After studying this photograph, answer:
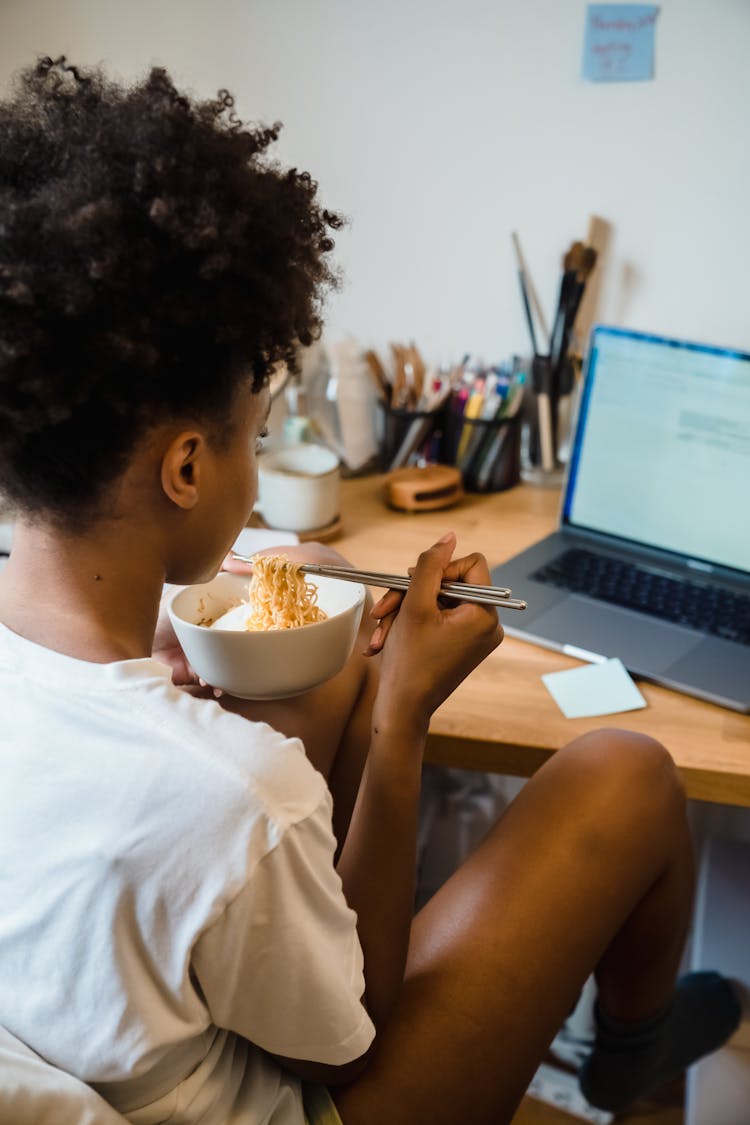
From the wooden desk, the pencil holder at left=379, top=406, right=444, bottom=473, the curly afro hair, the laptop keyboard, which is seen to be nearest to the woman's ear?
the curly afro hair

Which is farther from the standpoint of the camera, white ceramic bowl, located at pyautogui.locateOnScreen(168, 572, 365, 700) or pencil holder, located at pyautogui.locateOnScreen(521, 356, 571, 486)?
pencil holder, located at pyautogui.locateOnScreen(521, 356, 571, 486)

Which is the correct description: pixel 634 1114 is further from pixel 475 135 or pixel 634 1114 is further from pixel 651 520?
pixel 475 135

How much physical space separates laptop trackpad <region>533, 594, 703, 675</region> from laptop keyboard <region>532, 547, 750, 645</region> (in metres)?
0.02

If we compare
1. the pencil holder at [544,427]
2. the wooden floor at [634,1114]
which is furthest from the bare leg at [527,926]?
the pencil holder at [544,427]

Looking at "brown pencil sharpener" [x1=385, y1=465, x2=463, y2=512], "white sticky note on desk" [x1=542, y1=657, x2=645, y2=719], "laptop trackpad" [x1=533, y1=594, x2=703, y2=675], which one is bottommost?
"white sticky note on desk" [x1=542, y1=657, x2=645, y2=719]

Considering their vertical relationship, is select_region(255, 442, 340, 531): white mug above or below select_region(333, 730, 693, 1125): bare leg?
above

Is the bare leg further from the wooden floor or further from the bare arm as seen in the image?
the wooden floor

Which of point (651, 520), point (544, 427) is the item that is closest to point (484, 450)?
point (544, 427)

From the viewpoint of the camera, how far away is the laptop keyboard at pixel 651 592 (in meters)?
1.17

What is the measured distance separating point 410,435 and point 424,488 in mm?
129

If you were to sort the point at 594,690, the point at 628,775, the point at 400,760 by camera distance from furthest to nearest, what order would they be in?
the point at 594,690 → the point at 628,775 → the point at 400,760

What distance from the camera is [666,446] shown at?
1275 millimetres

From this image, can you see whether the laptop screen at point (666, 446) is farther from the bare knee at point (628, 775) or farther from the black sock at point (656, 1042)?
the black sock at point (656, 1042)

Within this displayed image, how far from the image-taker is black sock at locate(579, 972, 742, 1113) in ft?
3.62
